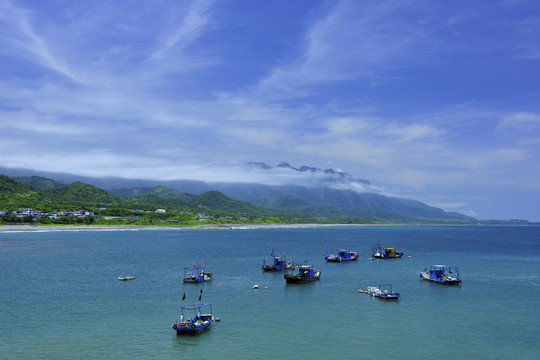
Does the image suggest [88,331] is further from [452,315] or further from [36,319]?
[452,315]

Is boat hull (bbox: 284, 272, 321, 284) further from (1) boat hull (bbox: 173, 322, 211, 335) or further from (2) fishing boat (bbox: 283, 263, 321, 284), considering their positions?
(1) boat hull (bbox: 173, 322, 211, 335)

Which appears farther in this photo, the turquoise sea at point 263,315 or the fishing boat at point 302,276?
the fishing boat at point 302,276

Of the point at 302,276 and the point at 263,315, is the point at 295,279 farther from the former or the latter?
the point at 263,315

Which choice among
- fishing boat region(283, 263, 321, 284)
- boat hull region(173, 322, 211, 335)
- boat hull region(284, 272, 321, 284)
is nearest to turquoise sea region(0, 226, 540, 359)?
boat hull region(173, 322, 211, 335)

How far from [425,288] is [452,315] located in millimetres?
20639

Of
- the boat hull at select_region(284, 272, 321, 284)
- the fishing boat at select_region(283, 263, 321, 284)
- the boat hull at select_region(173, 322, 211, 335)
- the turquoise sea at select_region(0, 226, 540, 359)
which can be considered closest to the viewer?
the turquoise sea at select_region(0, 226, 540, 359)

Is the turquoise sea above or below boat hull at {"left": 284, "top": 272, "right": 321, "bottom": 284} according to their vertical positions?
below

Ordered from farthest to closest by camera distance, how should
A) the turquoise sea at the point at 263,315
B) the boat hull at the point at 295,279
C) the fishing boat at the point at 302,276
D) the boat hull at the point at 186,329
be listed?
the fishing boat at the point at 302,276 → the boat hull at the point at 295,279 → the boat hull at the point at 186,329 → the turquoise sea at the point at 263,315

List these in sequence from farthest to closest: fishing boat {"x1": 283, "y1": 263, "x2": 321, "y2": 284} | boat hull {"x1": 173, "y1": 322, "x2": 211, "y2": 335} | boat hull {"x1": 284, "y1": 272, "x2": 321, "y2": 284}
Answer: fishing boat {"x1": 283, "y1": 263, "x2": 321, "y2": 284} → boat hull {"x1": 284, "y1": 272, "x2": 321, "y2": 284} → boat hull {"x1": 173, "y1": 322, "x2": 211, "y2": 335}

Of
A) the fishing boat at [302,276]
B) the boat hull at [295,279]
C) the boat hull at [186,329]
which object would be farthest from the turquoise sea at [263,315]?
the fishing boat at [302,276]

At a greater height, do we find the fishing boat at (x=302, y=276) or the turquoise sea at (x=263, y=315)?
the fishing boat at (x=302, y=276)

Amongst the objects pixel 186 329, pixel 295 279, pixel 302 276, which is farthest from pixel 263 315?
pixel 302 276

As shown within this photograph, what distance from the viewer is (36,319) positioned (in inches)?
1997

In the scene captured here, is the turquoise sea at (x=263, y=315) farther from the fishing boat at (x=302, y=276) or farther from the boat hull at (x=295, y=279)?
the fishing boat at (x=302, y=276)
